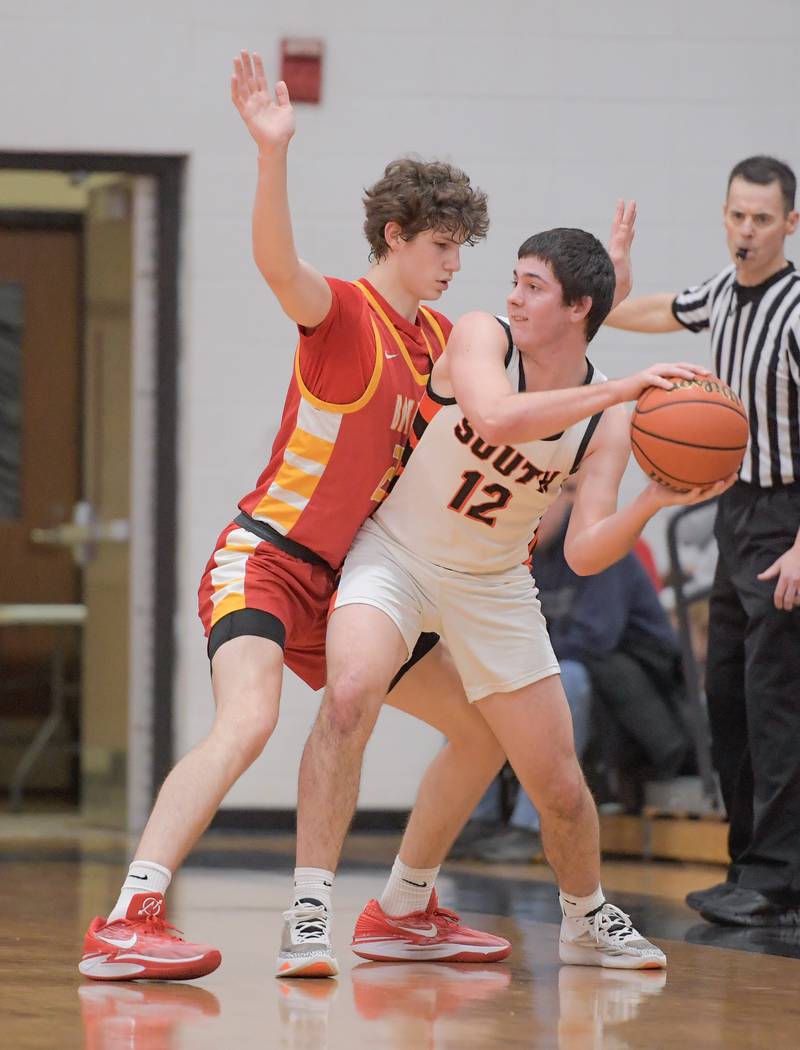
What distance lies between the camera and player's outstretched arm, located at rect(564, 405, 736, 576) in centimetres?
352

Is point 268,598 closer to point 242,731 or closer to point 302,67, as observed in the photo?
point 242,731

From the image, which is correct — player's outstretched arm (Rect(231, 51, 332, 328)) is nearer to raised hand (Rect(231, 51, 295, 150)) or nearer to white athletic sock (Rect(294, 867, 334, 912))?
raised hand (Rect(231, 51, 295, 150))

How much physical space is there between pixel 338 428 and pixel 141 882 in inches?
39.1

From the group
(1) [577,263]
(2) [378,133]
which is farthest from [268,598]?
(2) [378,133]

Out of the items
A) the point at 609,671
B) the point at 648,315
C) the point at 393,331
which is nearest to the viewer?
the point at 393,331

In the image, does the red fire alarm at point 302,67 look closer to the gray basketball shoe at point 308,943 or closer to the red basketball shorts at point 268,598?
the red basketball shorts at point 268,598

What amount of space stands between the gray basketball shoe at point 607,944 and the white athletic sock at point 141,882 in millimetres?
971

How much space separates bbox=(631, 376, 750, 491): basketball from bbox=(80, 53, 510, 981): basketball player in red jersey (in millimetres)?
576

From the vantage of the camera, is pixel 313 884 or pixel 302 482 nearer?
pixel 313 884

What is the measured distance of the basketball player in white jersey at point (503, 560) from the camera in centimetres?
358

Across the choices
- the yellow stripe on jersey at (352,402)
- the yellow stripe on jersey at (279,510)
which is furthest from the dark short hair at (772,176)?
the yellow stripe on jersey at (279,510)

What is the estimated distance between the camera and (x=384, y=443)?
3.79m

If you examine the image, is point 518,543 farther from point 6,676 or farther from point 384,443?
point 6,676

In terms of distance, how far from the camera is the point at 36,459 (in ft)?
29.5
